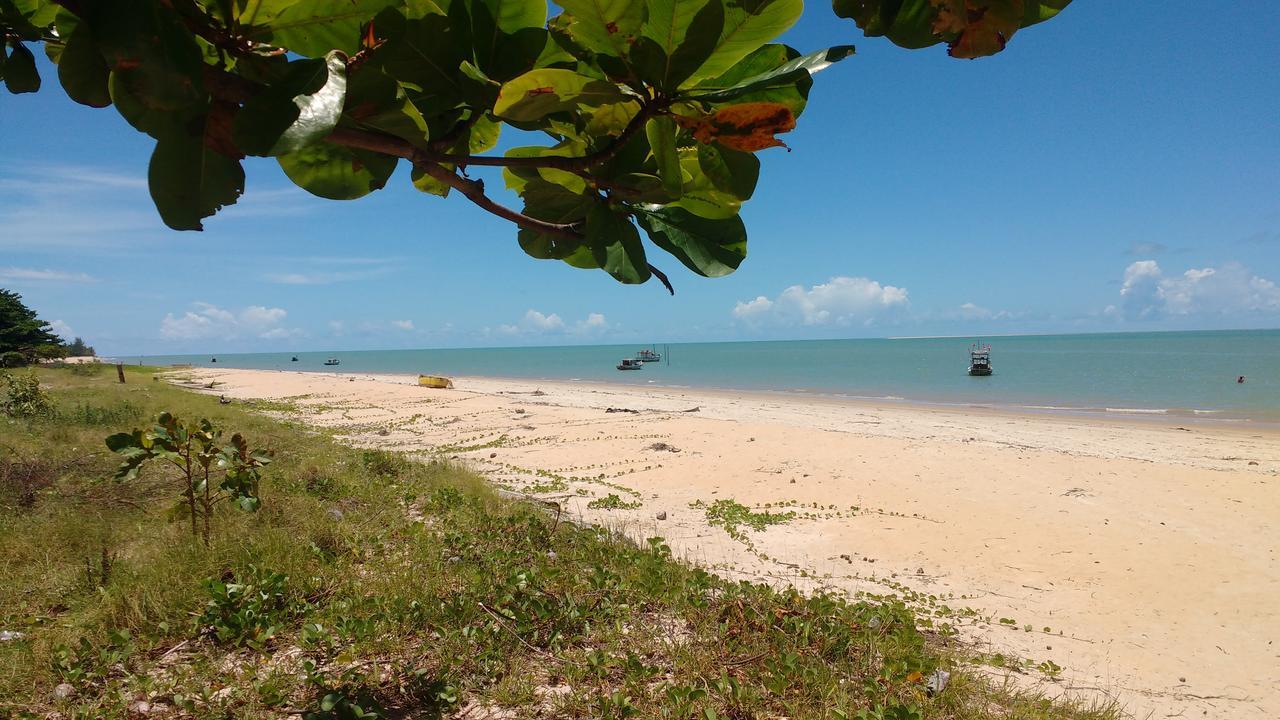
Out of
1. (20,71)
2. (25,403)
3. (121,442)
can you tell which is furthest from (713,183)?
(25,403)

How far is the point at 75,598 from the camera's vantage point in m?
2.96

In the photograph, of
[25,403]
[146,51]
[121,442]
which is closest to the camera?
[146,51]

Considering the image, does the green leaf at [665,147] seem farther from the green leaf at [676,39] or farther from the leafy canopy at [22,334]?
the leafy canopy at [22,334]

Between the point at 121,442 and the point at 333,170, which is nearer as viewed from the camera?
the point at 333,170

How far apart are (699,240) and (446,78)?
363 mm

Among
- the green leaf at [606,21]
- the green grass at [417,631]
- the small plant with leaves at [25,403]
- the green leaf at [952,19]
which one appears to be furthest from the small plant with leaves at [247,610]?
the small plant with leaves at [25,403]

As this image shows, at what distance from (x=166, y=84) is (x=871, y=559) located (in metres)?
6.39

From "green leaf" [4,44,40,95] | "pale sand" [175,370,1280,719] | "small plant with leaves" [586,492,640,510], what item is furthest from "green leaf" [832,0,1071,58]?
"small plant with leaves" [586,492,640,510]

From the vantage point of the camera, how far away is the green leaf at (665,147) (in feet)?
2.01

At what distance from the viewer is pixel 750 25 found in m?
0.60

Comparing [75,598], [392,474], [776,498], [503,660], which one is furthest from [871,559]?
[75,598]

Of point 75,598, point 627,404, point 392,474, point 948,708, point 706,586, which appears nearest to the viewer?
point 948,708

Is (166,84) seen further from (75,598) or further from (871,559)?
(871,559)

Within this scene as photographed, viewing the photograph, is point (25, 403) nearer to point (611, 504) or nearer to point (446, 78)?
point (611, 504)
